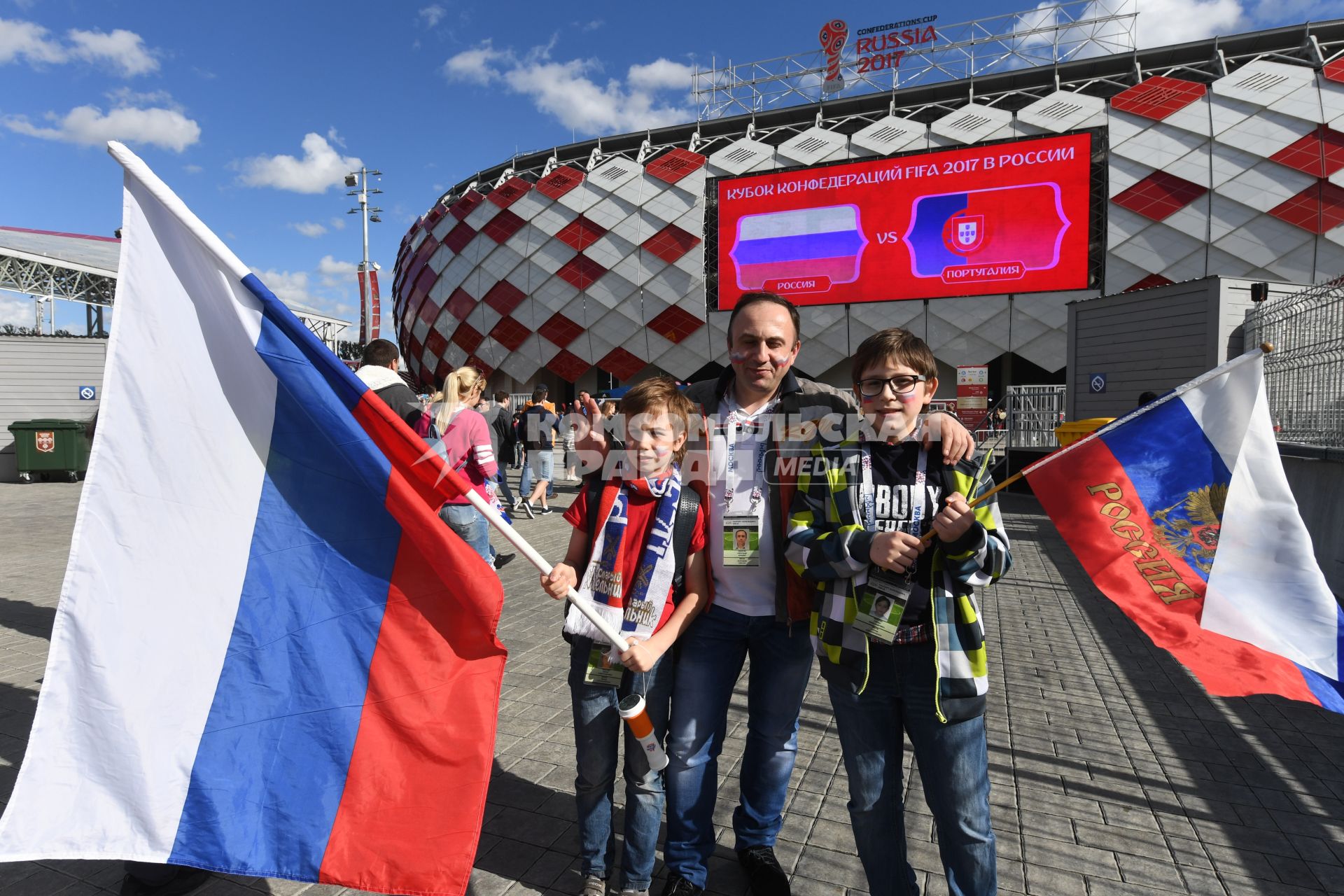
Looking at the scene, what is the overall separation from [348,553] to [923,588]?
62.8 inches

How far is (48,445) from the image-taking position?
51.0 feet

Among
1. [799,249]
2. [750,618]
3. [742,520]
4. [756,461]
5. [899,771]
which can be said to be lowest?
[899,771]

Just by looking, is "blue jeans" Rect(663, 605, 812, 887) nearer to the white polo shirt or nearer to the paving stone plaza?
the white polo shirt

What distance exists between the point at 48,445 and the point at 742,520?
754 inches

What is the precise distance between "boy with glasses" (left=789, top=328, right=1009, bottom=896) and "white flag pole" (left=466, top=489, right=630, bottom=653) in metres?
0.56

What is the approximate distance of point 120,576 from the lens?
1.88m

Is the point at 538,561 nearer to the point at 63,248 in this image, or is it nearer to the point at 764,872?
the point at 764,872

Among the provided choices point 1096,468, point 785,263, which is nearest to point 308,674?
point 1096,468

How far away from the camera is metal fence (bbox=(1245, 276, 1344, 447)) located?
20.5 ft

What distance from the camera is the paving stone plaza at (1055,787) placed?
8.02 feet

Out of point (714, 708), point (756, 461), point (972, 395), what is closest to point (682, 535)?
point (756, 461)

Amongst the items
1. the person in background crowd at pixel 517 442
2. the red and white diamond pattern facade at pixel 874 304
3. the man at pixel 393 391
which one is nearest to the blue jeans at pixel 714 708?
the man at pixel 393 391

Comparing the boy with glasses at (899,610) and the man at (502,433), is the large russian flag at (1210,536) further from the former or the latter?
the man at (502,433)

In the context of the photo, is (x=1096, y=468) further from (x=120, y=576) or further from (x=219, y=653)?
(x=120, y=576)
